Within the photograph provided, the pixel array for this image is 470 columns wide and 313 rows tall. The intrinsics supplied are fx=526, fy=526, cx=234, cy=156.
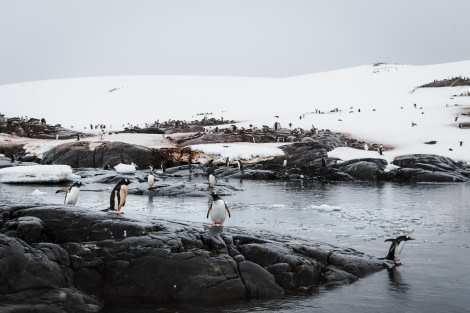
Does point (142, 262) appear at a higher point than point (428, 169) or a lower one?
lower

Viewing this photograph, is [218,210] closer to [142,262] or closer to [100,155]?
[142,262]

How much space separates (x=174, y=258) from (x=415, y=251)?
5384 millimetres

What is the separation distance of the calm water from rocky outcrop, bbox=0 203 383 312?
456 millimetres

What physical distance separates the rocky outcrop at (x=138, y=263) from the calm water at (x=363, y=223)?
456mm

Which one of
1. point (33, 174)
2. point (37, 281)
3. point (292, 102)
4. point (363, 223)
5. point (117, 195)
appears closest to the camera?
point (37, 281)

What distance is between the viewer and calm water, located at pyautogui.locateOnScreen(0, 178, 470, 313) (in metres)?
7.59

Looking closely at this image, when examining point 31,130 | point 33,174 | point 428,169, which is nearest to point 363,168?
point 428,169

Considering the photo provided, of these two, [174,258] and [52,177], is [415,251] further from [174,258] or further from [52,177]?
[52,177]

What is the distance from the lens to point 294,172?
29.2 m

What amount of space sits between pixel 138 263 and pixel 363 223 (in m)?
7.93

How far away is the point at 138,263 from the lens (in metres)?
7.84

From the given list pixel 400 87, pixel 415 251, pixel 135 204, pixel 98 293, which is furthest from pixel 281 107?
pixel 98 293

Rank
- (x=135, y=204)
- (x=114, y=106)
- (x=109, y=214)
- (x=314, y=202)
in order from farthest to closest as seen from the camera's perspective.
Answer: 1. (x=114, y=106)
2. (x=314, y=202)
3. (x=135, y=204)
4. (x=109, y=214)

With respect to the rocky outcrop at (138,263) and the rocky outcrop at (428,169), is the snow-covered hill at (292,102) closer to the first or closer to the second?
the rocky outcrop at (428,169)
